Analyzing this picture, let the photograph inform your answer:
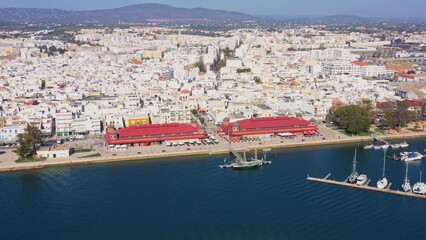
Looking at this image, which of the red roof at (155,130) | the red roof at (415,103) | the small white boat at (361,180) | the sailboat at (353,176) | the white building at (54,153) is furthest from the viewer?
the red roof at (415,103)

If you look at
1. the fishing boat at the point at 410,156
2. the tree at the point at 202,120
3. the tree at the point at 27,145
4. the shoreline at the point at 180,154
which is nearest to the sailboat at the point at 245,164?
the shoreline at the point at 180,154

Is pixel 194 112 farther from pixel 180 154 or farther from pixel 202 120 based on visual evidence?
pixel 180 154

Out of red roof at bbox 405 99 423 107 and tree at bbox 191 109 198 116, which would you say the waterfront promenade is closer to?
red roof at bbox 405 99 423 107

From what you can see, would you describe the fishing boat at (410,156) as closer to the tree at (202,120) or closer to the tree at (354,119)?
the tree at (354,119)

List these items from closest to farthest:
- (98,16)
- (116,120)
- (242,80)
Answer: (116,120)
(242,80)
(98,16)

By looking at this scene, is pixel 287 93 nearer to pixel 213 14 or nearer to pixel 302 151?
pixel 302 151

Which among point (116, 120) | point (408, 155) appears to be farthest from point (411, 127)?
point (116, 120)
